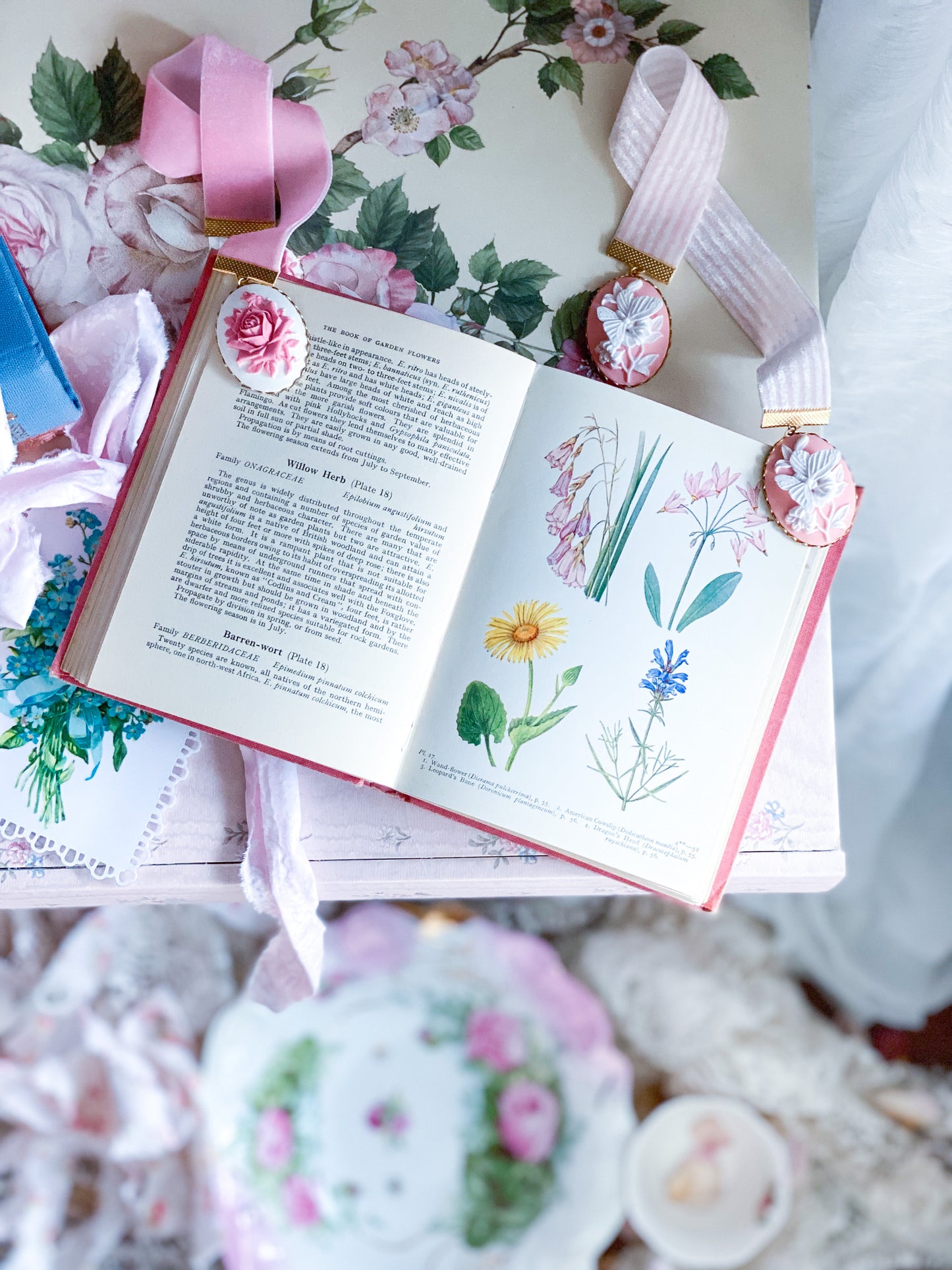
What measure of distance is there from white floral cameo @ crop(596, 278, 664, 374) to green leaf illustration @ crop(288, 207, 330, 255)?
191 mm

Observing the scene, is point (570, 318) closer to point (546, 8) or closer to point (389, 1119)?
point (546, 8)

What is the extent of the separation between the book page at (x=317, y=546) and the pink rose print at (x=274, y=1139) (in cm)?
62

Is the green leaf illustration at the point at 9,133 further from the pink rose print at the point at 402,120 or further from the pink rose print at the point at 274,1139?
the pink rose print at the point at 274,1139

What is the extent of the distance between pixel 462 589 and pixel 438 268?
0.74ft

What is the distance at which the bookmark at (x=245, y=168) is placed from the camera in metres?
0.59

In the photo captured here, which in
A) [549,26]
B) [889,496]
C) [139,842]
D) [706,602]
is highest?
[549,26]

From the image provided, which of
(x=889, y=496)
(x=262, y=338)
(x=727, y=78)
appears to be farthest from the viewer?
(x=889, y=496)

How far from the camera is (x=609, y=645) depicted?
61cm

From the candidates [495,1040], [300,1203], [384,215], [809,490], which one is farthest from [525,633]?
[300,1203]

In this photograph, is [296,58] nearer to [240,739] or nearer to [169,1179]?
[240,739]

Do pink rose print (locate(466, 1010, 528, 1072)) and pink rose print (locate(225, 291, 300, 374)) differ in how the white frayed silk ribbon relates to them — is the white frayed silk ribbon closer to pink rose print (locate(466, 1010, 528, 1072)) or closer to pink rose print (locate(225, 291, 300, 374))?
pink rose print (locate(225, 291, 300, 374))

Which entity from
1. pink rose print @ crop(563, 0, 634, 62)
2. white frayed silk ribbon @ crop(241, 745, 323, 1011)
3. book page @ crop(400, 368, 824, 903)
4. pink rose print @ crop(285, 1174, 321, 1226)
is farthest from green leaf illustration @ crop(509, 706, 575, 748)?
pink rose print @ crop(285, 1174, 321, 1226)

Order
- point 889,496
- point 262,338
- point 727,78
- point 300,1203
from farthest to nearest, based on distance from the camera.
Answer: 1. point 300,1203
2. point 889,496
3. point 727,78
4. point 262,338

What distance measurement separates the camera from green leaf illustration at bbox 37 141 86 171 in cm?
65
